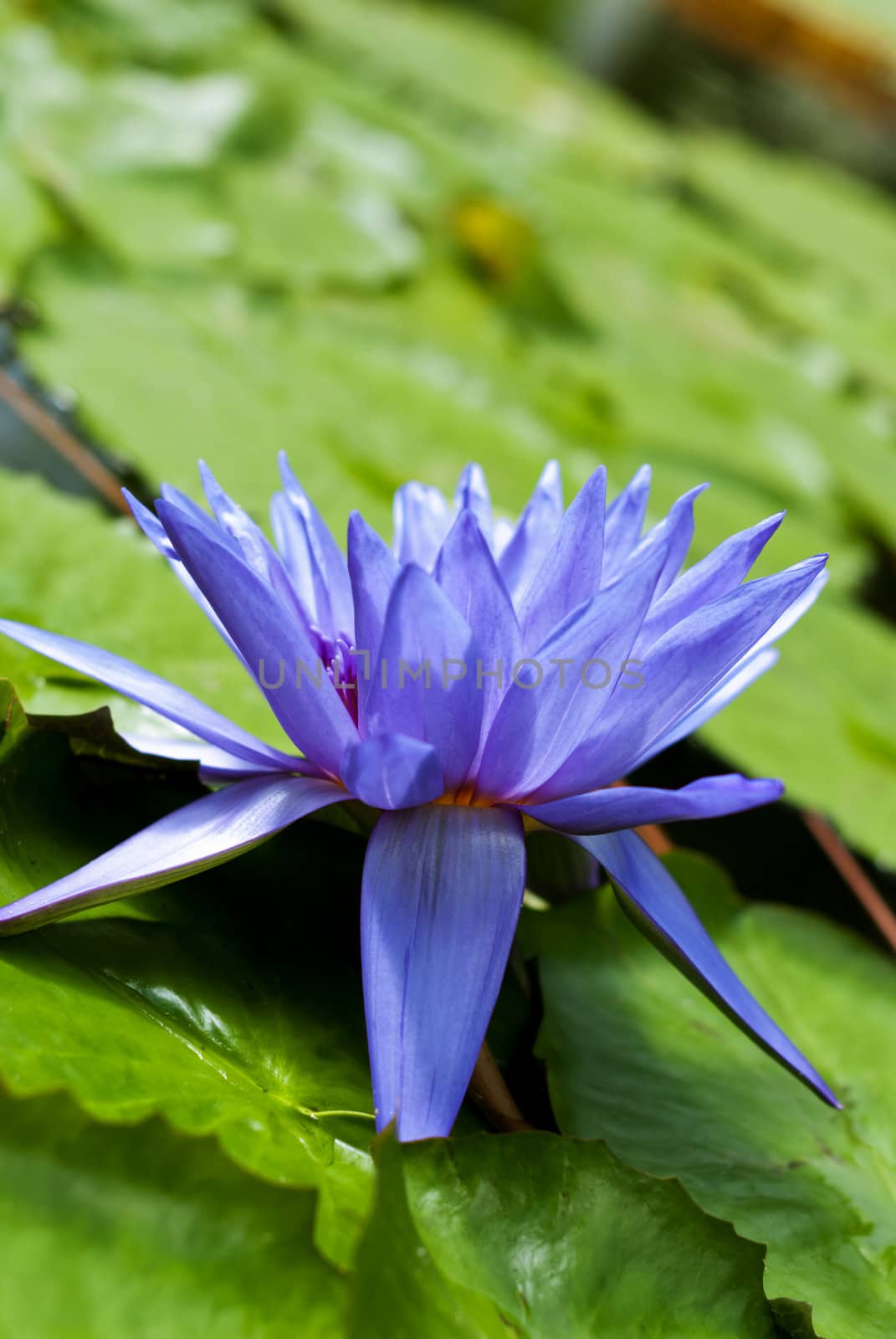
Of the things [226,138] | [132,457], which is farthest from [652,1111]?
[226,138]

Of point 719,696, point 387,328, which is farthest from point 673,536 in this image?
point 387,328

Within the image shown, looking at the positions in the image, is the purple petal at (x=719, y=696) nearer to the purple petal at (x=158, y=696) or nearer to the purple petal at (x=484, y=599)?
the purple petal at (x=484, y=599)

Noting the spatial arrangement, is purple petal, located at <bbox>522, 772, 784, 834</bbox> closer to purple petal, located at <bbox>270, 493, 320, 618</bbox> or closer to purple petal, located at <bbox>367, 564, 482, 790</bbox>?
purple petal, located at <bbox>367, 564, 482, 790</bbox>

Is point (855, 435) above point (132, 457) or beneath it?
above

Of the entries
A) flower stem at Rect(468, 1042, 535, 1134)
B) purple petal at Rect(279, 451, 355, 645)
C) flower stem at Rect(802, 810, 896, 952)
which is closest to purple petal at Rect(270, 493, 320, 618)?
purple petal at Rect(279, 451, 355, 645)

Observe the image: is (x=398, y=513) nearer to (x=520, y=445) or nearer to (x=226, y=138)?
(x=520, y=445)

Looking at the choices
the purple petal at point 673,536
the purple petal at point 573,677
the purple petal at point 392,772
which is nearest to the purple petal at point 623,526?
the purple petal at point 673,536
